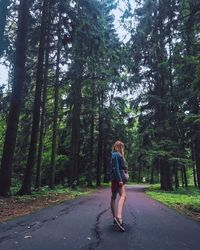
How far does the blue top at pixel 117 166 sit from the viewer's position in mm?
7828

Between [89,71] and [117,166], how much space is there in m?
16.5

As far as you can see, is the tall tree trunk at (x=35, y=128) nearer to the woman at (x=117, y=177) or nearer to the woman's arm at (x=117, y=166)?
the woman at (x=117, y=177)

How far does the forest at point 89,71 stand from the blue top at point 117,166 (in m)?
4.93

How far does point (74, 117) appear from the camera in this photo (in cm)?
2827

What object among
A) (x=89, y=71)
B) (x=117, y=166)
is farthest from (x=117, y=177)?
(x=89, y=71)

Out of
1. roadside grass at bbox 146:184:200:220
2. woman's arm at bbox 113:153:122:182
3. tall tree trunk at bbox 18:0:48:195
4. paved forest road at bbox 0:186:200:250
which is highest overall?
tall tree trunk at bbox 18:0:48:195

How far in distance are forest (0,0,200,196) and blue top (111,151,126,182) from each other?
4.93m

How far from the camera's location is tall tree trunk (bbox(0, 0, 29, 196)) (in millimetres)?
14930

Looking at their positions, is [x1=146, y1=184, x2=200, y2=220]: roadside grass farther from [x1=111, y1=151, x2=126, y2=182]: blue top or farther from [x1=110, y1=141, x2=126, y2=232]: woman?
[x1=111, y1=151, x2=126, y2=182]: blue top

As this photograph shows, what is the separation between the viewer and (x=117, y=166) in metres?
7.90

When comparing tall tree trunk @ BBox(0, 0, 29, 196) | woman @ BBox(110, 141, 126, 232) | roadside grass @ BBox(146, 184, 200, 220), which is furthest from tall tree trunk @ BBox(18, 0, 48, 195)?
woman @ BBox(110, 141, 126, 232)

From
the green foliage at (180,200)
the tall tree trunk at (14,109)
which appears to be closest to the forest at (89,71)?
the tall tree trunk at (14,109)

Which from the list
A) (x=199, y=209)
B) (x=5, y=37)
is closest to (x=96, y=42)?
(x=5, y=37)

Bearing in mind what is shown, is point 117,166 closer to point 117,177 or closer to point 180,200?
point 117,177
